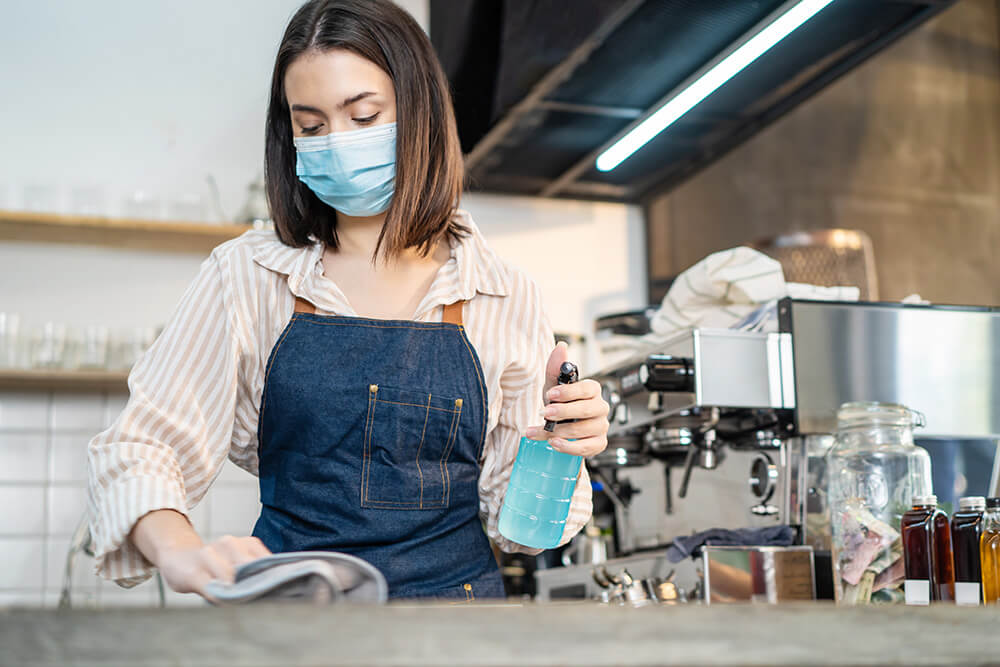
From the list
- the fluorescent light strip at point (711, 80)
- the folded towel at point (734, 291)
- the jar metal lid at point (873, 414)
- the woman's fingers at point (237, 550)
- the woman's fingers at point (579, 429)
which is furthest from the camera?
the fluorescent light strip at point (711, 80)

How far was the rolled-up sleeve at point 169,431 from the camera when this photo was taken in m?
1.03

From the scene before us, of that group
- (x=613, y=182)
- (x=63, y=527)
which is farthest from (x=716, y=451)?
(x=63, y=527)

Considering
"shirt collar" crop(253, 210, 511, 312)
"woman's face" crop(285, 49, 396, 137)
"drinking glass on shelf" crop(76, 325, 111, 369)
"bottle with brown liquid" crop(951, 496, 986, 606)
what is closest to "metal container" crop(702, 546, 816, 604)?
"bottle with brown liquid" crop(951, 496, 986, 606)

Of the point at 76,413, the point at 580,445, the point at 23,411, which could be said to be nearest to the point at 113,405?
the point at 76,413

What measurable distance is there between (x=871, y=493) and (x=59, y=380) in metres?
2.48

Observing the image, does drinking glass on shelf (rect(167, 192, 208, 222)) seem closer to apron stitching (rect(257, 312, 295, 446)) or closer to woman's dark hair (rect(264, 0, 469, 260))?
woman's dark hair (rect(264, 0, 469, 260))

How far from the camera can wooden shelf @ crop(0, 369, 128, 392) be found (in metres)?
3.13

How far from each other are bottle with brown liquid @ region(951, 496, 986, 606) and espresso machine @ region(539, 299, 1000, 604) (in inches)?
14.7

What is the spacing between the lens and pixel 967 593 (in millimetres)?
1361

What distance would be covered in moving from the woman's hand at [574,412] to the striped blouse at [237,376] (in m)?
0.22

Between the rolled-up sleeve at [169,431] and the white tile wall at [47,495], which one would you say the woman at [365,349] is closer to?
the rolled-up sleeve at [169,431]

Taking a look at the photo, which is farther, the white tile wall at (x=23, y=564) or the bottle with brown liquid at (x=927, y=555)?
the white tile wall at (x=23, y=564)

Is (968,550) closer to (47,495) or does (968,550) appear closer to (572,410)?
(572,410)

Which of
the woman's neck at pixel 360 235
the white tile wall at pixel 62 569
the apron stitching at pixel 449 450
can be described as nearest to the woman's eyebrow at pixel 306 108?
the woman's neck at pixel 360 235
